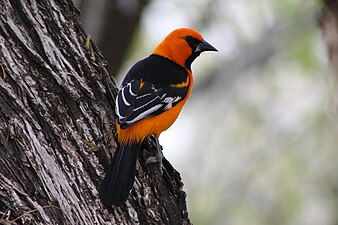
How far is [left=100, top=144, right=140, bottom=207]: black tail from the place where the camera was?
2.94 meters

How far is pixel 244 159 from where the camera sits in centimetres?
988

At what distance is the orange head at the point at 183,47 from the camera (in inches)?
187

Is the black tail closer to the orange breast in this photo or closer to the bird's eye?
the orange breast

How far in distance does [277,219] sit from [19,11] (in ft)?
23.5

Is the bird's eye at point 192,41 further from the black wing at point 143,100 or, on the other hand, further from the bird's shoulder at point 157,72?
the black wing at point 143,100

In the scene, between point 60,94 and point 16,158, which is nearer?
point 16,158

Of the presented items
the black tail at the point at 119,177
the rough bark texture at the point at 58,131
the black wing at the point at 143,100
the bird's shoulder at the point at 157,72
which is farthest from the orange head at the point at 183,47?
the black tail at the point at 119,177

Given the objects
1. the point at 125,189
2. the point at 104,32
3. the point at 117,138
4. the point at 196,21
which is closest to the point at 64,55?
the point at 117,138

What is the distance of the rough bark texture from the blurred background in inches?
226

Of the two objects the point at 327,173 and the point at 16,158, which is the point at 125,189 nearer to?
the point at 16,158

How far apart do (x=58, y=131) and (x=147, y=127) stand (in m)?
0.71

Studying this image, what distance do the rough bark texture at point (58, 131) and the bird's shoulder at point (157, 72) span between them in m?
0.57

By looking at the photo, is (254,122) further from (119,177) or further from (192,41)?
(119,177)

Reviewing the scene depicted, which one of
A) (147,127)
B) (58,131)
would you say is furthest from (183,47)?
(58,131)
